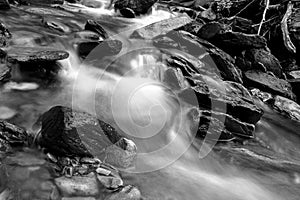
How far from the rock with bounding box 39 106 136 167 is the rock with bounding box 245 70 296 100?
389 cm

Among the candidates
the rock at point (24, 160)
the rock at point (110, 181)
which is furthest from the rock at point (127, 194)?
the rock at point (24, 160)

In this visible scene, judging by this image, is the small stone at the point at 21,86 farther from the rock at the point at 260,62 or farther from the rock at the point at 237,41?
the rock at the point at 260,62

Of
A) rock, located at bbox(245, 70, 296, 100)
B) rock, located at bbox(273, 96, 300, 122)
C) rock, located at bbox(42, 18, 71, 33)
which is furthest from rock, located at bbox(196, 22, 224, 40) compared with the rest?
rock, located at bbox(42, 18, 71, 33)

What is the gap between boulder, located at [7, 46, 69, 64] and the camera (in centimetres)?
445

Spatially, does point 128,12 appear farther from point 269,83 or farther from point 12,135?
point 12,135

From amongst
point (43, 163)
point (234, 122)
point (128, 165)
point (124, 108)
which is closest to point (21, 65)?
point (124, 108)

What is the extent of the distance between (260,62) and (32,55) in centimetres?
476

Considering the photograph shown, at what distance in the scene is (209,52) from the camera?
6.30 meters

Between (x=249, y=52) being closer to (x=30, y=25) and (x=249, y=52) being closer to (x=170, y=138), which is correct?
(x=170, y=138)

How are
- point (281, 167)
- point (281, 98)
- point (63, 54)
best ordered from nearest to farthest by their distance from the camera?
point (281, 167)
point (63, 54)
point (281, 98)

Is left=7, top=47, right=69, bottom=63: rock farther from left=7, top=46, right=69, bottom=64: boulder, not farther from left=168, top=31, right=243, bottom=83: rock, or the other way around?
left=168, top=31, right=243, bottom=83: rock

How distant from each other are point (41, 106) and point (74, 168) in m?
1.50

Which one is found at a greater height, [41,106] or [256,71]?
[256,71]

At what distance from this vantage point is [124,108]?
462 centimetres
